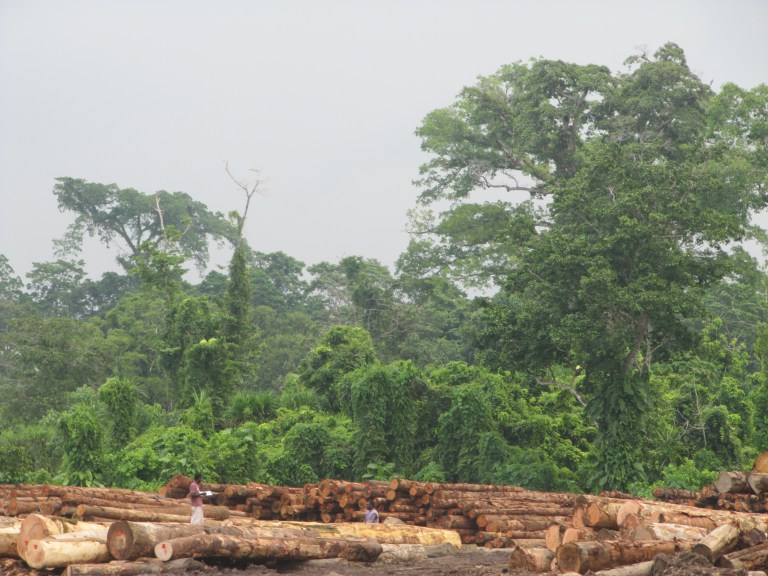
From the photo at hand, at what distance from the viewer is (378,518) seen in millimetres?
15922

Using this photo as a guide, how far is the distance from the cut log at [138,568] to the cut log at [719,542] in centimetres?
541

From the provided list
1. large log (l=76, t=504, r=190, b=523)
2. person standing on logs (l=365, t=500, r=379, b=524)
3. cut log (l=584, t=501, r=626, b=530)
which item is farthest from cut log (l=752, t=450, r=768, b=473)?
large log (l=76, t=504, r=190, b=523)

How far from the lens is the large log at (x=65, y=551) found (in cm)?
989

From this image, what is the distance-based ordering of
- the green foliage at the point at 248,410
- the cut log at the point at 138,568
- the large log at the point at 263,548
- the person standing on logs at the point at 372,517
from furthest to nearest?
1. the green foliage at the point at 248,410
2. the person standing on logs at the point at 372,517
3. the large log at the point at 263,548
4. the cut log at the point at 138,568

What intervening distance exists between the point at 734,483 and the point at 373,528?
243 inches

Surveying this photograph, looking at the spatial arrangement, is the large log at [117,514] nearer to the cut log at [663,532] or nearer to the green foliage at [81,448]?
the cut log at [663,532]

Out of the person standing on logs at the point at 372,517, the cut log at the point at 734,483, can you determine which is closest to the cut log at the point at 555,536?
the person standing on logs at the point at 372,517

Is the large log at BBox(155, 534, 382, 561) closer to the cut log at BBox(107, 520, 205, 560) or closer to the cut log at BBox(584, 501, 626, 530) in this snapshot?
the cut log at BBox(107, 520, 205, 560)

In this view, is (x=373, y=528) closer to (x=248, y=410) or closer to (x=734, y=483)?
(x=734, y=483)

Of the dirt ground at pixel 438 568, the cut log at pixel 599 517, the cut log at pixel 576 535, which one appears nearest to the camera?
the dirt ground at pixel 438 568

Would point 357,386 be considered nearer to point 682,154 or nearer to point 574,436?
point 574,436

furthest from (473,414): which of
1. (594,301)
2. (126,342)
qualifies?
(126,342)

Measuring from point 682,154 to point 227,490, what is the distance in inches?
1122

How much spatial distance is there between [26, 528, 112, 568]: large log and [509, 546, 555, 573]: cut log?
4.58m
